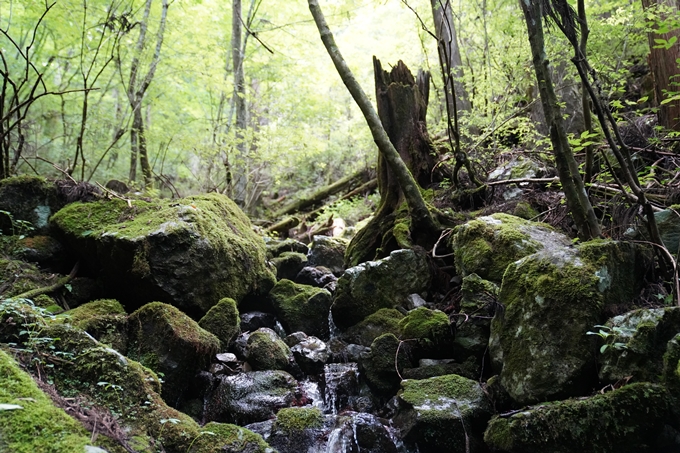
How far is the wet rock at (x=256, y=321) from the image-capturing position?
662cm

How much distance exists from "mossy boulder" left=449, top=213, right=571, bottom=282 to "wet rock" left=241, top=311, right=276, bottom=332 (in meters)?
3.06

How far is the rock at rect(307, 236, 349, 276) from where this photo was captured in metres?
9.09

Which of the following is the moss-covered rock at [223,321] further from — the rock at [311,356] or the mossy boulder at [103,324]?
the mossy boulder at [103,324]

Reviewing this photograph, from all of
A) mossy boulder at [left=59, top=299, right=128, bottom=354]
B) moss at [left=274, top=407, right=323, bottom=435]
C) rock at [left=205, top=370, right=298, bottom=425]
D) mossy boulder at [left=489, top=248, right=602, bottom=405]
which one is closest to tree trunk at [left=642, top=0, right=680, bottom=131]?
mossy boulder at [left=489, top=248, right=602, bottom=405]

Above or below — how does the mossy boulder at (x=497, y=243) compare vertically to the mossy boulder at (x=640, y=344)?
above

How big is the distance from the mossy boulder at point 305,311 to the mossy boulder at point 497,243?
2.24 m

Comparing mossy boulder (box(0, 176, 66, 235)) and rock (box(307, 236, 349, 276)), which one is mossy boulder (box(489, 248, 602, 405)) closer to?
rock (box(307, 236, 349, 276))

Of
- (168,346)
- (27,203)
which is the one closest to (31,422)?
(168,346)

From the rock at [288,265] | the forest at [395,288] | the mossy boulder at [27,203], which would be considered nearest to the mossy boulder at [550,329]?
the forest at [395,288]

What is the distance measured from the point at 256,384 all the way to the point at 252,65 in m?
11.4

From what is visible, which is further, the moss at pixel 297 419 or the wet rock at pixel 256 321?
the wet rock at pixel 256 321

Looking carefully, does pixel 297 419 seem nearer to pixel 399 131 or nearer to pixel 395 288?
pixel 395 288

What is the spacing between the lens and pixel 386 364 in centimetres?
502

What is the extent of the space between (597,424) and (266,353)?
3.72m
